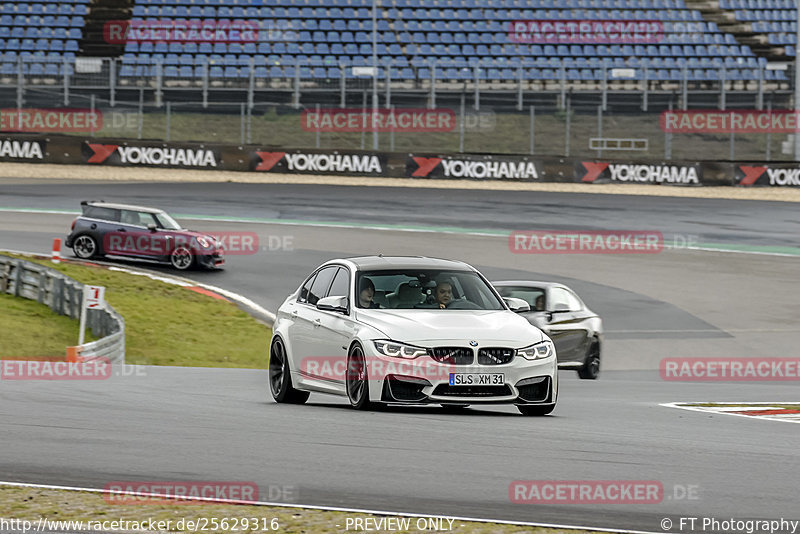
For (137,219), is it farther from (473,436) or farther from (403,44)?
(403,44)

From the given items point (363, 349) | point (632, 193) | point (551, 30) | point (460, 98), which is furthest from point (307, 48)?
point (363, 349)

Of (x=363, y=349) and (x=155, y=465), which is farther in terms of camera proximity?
(x=363, y=349)

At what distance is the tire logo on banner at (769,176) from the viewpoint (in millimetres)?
39062

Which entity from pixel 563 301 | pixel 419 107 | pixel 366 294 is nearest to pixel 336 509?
pixel 366 294

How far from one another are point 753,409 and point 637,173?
2895 cm

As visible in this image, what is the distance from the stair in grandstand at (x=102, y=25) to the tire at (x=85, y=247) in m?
25.3

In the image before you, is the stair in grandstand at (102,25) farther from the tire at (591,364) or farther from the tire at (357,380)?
the tire at (357,380)

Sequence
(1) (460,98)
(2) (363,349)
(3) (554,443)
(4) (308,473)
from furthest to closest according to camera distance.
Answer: (1) (460,98) → (2) (363,349) → (3) (554,443) → (4) (308,473)

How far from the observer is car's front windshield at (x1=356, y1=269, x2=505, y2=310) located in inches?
411

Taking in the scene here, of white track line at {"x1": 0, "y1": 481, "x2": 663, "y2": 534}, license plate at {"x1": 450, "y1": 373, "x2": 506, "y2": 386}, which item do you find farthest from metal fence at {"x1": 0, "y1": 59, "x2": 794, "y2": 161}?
white track line at {"x1": 0, "y1": 481, "x2": 663, "y2": 534}

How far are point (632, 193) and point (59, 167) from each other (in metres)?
18.7

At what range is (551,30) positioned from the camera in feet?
165

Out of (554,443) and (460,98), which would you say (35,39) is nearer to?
(460,98)

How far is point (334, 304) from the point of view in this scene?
10.2m
